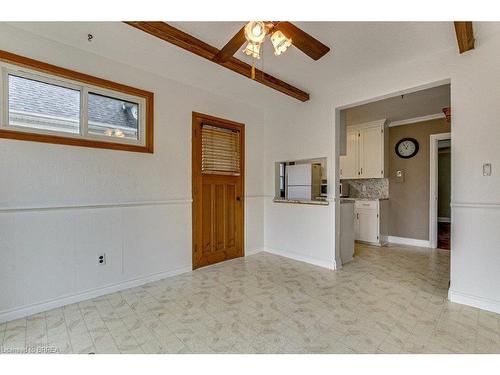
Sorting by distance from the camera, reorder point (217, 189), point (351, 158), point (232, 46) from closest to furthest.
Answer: point (232, 46)
point (217, 189)
point (351, 158)

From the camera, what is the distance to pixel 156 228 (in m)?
3.01

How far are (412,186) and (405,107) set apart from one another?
161cm

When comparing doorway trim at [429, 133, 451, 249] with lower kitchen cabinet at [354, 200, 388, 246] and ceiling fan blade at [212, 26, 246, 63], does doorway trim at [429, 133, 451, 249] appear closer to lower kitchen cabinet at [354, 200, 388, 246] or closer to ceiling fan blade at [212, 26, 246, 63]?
lower kitchen cabinet at [354, 200, 388, 246]

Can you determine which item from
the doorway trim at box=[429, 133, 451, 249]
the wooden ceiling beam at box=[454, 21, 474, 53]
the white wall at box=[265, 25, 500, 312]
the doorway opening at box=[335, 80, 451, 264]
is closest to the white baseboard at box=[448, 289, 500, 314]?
the white wall at box=[265, 25, 500, 312]

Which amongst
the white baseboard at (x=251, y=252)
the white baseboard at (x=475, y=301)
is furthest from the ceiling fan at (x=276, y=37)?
the white baseboard at (x=251, y=252)

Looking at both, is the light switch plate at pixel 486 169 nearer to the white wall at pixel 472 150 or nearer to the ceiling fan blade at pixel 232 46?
the white wall at pixel 472 150

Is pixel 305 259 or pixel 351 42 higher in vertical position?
pixel 351 42

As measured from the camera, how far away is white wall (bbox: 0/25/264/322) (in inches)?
83.0

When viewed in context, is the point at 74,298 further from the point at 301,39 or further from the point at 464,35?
the point at 464,35

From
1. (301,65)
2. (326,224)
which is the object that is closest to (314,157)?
(326,224)

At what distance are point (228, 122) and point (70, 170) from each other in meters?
2.13

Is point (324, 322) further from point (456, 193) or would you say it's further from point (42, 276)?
point (42, 276)

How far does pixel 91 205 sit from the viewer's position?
2.50 meters

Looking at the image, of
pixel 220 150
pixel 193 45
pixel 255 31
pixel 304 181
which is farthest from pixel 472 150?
pixel 220 150
